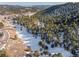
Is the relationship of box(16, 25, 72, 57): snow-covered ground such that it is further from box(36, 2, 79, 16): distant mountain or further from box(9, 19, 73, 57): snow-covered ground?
box(36, 2, 79, 16): distant mountain

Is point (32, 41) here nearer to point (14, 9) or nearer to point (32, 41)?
point (32, 41)

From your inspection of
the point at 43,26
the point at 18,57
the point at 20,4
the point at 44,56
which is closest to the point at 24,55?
the point at 18,57

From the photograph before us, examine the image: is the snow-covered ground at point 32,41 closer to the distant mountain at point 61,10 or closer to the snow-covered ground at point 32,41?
the snow-covered ground at point 32,41

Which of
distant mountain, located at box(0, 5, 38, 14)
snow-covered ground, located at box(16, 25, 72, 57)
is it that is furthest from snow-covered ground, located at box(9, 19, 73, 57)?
distant mountain, located at box(0, 5, 38, 14)

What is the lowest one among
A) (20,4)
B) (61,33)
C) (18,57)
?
(18,57)

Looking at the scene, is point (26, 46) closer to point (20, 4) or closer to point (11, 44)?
point (11, 44)

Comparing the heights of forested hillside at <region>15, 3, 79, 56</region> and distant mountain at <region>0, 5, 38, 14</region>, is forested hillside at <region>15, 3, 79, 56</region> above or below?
below

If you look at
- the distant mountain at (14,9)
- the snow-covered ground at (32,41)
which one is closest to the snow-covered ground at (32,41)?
the snow-covered ground at (32,41)

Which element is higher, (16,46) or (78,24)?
(78,24)
